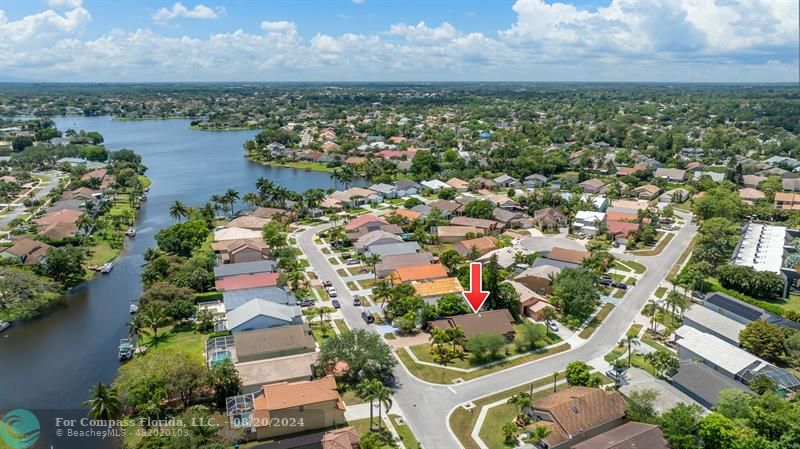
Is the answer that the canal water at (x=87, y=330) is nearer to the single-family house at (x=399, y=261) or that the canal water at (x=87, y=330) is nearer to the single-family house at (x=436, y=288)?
the single-family house at (x=399, y=261)

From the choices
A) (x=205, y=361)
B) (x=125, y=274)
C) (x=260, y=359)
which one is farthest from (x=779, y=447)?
(x=125, y=274)

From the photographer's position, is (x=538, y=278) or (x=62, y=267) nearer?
(x=538, y=278)

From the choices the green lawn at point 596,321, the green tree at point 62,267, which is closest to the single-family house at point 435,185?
the green lawn at point 596,321

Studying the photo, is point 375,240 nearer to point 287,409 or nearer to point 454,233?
point 454,233

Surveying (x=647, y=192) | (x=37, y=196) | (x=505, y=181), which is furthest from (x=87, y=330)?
(x=647, y=192)

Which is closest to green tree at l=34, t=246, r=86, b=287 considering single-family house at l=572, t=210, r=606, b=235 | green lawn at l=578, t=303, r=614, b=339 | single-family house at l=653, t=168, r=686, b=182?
green lawn at l=578, t=303, r=614, b=339
